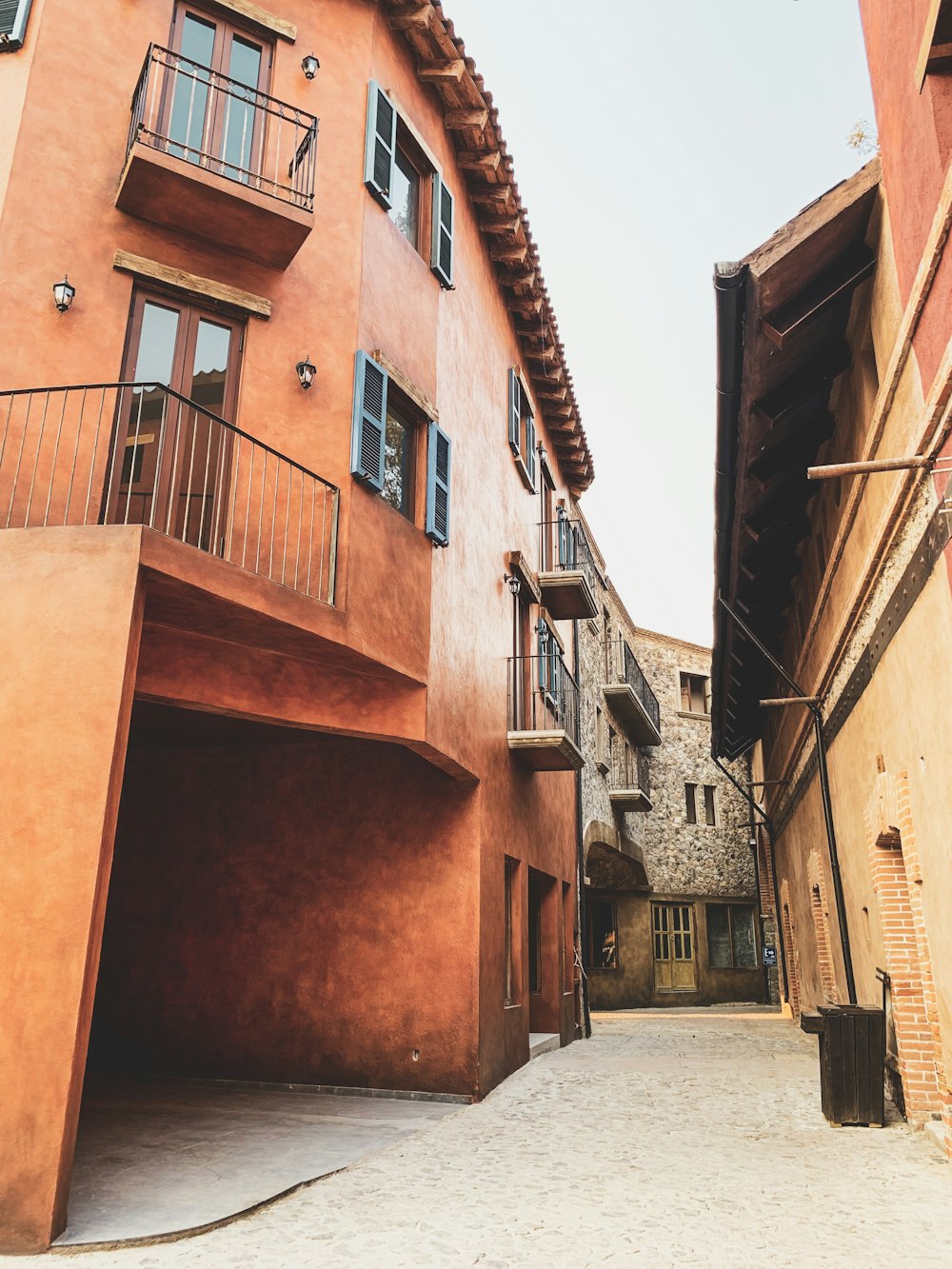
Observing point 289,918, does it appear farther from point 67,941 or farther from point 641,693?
point 641,693

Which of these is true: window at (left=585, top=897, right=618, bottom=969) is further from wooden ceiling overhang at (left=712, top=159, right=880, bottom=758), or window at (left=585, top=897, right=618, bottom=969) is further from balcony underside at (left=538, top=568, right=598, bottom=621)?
wooden ceiling overhang at (left=712, top=159, right=880, bottom=758)

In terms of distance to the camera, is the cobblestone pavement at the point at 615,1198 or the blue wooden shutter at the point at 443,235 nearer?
the cobblestone pavement at the point at 615,1198

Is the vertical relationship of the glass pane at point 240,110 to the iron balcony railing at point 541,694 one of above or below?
above

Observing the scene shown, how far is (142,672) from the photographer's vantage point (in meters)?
7.46

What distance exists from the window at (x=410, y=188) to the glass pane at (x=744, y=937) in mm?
23282

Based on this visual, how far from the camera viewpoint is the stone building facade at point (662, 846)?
24.8 metres

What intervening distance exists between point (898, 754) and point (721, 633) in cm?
640

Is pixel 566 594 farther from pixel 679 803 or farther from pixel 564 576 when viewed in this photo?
pixel 679 803

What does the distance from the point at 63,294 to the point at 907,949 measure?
27.9 feet

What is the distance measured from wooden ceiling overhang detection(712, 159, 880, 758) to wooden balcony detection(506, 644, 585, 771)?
2744 millimetres

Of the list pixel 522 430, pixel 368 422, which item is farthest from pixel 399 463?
pixel 522 430

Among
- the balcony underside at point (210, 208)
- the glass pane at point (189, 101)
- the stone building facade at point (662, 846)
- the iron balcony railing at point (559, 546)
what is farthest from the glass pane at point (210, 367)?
the stone building facade at point (662, 846)

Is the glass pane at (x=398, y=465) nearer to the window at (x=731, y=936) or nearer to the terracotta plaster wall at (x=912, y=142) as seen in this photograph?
the terracotta plaster wall at (x=912, y=142)

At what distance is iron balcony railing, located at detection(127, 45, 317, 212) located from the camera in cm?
848
